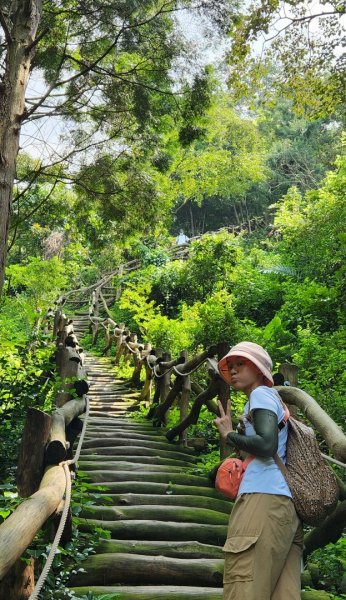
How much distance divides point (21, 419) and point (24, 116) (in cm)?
271

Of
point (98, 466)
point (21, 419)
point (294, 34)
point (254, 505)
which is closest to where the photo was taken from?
point (254, 505)

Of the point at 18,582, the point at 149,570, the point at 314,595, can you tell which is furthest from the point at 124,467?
the point at 18,582

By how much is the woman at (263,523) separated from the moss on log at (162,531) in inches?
88.1

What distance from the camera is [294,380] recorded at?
4398 mm

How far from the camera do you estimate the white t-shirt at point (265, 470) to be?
2.23m

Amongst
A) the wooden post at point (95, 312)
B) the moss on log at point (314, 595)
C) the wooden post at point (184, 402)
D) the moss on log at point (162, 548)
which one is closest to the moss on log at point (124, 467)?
the wooden post at point (184, 402)

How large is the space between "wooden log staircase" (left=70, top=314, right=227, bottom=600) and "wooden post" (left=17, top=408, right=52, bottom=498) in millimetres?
923

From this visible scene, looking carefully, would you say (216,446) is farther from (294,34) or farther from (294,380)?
(294,34)

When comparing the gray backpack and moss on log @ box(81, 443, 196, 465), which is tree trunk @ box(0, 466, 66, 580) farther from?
moss on log @ box(81, 443, 196, 465)

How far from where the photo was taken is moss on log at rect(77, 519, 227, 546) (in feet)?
14.1

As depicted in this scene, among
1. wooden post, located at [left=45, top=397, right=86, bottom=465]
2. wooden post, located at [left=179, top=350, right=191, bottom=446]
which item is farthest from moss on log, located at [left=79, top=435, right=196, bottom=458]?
wooden post, located at [left=45, top=397, right=86, bottom=465]

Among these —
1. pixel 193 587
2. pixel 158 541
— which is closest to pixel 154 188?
pixel 158 541

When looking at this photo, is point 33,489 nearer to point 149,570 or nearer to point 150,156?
point 149,570

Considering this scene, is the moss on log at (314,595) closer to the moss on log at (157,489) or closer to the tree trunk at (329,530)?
the tree trunk at (329,530)
